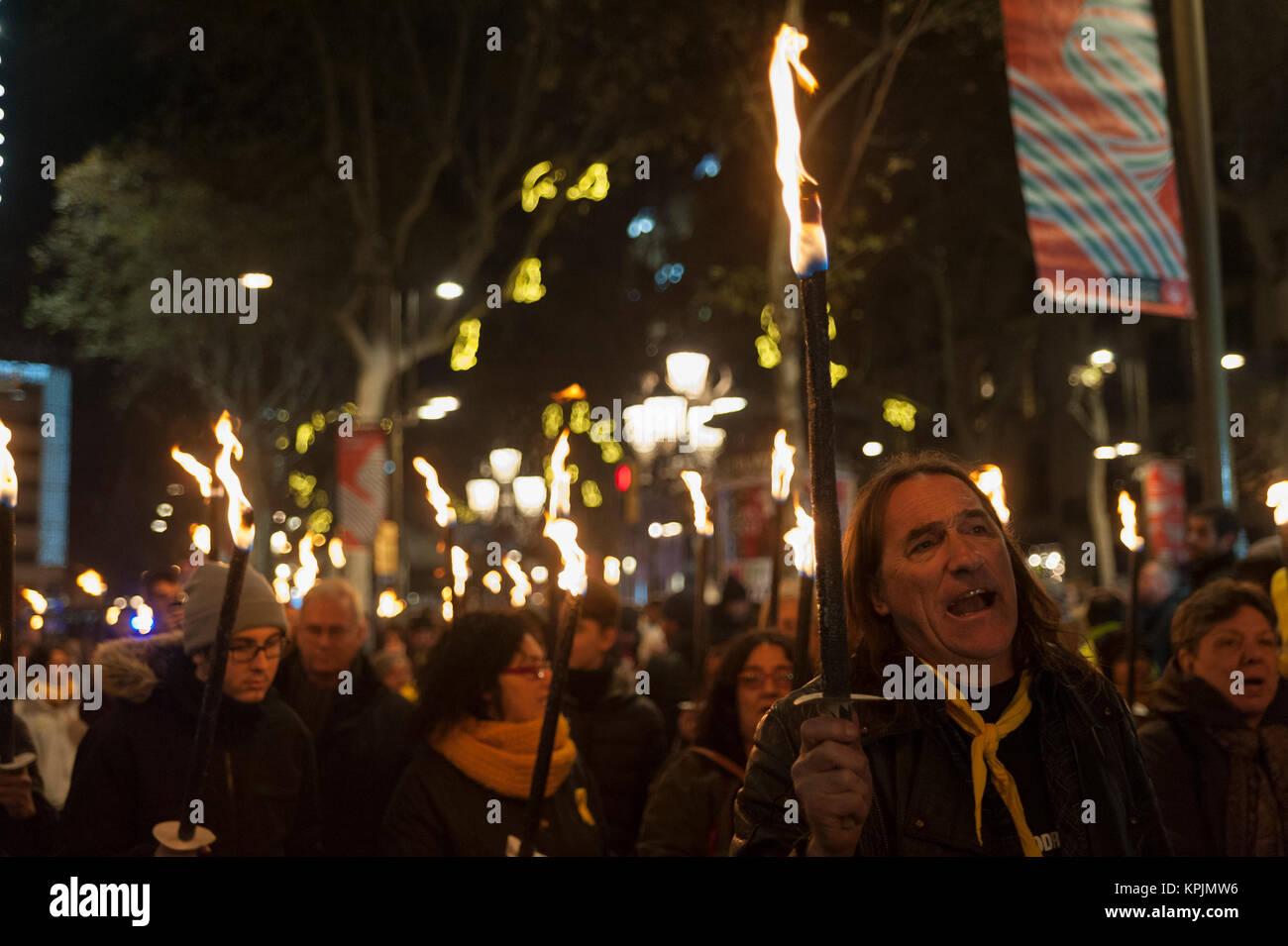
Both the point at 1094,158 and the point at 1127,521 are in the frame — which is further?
the point at 1094,158

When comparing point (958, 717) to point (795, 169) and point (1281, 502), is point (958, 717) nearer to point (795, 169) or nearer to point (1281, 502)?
point (795, 169)

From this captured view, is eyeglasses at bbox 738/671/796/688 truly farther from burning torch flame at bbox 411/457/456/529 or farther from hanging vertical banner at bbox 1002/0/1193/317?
hanging vertical banner at bbox 1002/0/1193/317

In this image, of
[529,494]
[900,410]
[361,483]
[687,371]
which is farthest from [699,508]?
[900,410]

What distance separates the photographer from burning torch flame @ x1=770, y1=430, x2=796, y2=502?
489cm

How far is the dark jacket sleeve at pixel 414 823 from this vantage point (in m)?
4.39

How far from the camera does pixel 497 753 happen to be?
461 centimetres

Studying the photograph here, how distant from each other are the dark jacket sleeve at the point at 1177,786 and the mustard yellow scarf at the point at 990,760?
1519 mm

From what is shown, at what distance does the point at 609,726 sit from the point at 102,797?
Answer: 10.1 feet

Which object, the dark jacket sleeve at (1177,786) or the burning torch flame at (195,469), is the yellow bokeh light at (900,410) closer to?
the dark jacket sleeve at (1177,786)

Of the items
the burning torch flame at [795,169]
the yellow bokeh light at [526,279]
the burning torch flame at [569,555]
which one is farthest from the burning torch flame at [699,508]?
the yellow bokeh light at [526,279]

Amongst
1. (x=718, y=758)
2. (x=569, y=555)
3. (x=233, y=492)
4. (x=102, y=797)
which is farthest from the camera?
(x=718, y=758)

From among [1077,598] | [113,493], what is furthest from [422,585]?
[1077,598]
